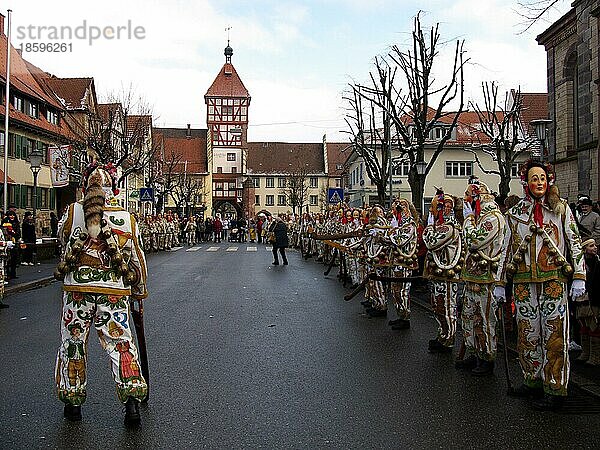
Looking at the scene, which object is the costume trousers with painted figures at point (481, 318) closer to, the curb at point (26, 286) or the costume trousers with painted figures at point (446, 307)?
the costume trousers with painted figures at point (446, 307)

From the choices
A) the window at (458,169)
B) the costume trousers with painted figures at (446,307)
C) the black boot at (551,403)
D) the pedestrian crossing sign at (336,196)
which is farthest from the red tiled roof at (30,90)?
the black boot at (551,403)

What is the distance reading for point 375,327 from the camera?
12055 mm

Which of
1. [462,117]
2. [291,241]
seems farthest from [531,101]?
[291,241]

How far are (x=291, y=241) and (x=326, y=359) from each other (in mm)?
38990

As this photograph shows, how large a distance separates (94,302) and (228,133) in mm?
105265

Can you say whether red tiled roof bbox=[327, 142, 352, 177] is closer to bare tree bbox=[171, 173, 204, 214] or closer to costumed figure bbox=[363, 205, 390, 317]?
bare tree bbox=[171, 173, 204, 214]

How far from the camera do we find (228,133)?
110 m

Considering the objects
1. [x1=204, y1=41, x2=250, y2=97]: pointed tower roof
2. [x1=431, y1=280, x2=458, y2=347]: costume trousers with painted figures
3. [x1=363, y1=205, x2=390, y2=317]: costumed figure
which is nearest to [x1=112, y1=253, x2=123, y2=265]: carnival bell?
[x1=431, y1=280, x2=458, y2=347]: costume trousers with painted figures

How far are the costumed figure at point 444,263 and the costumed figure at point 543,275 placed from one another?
6.00 feet

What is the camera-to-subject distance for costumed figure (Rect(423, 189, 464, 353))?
9.13m

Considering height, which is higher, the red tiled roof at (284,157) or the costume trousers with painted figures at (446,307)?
the red tiled roof at (284,157)

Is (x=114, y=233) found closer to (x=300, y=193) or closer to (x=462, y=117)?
(x=462, y=117)

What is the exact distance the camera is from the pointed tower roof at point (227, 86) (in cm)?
10994

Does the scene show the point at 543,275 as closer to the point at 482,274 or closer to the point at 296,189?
the point at 482,274
